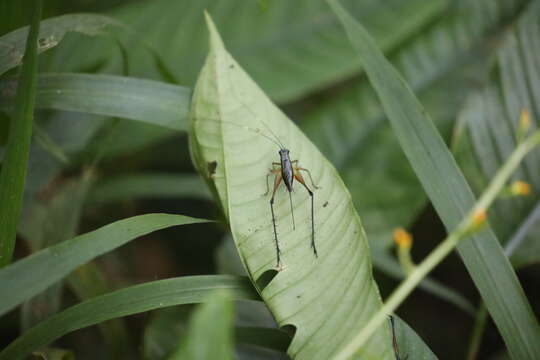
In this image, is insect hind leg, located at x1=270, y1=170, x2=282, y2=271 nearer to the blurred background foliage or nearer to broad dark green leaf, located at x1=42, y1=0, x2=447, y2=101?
the blurred background foliage

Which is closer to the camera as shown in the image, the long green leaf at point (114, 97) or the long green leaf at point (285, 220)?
the long green leaf at point (285, 220)

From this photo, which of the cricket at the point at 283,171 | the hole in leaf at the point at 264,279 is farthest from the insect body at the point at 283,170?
the hole in leaf at the point at 264,279

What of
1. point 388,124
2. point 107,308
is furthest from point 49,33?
point 388,124

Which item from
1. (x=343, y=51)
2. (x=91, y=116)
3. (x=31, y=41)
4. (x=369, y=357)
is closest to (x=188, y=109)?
(x=31, y=41)

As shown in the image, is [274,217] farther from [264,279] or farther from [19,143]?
[19,143]

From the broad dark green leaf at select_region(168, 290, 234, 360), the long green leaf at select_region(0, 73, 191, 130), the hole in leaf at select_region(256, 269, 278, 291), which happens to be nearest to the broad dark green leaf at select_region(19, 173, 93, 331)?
the long green leaf at select_region(0, 73, 191, 130)

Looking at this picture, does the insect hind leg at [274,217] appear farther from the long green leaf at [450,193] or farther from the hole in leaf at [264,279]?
the long green leaf at [450,193]

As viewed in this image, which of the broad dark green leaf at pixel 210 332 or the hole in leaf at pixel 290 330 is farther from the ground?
the broad dark green leaf at pixel 210 332
